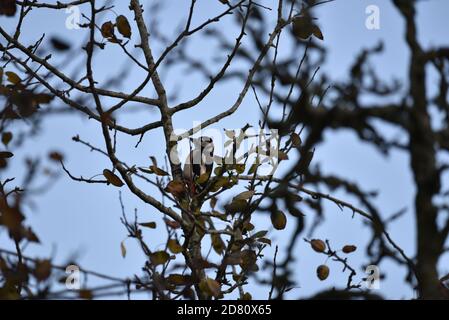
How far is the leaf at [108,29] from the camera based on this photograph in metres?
3.94

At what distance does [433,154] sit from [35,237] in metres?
1.41

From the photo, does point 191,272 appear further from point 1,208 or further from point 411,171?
point 411,171

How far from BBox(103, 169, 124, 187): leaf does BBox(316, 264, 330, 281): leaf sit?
1.20 metres

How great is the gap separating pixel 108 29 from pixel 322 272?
1835 mm

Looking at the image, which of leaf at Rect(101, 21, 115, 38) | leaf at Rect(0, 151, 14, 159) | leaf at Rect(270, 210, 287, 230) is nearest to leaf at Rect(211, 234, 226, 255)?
leaf at Rect(270, 210, 287, 230)

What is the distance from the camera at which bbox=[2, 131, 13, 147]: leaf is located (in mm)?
3430

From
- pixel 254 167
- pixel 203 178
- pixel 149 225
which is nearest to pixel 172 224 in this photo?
pixel 149 225

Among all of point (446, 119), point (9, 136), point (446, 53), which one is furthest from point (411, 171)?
point (9, 136)

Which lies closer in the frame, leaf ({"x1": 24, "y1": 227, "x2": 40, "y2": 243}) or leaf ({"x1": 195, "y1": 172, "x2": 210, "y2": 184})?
leaf ({"x1": 24, "y1": 227, "x2": 40, "y2": 243})

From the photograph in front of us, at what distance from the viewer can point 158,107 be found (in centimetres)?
436

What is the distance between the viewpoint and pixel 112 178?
147 inches

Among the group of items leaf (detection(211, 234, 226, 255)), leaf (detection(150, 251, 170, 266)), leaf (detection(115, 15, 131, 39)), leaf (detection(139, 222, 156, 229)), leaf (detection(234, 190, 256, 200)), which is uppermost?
leaf (detection(115, 15, 131, 39))

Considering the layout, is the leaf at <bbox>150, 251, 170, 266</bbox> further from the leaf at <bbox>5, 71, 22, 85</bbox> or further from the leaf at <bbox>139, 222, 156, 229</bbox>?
the leaf at <bbox>5, 71, 22, 85</bbox>

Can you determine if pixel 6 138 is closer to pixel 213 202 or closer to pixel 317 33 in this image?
pixel 213 202
